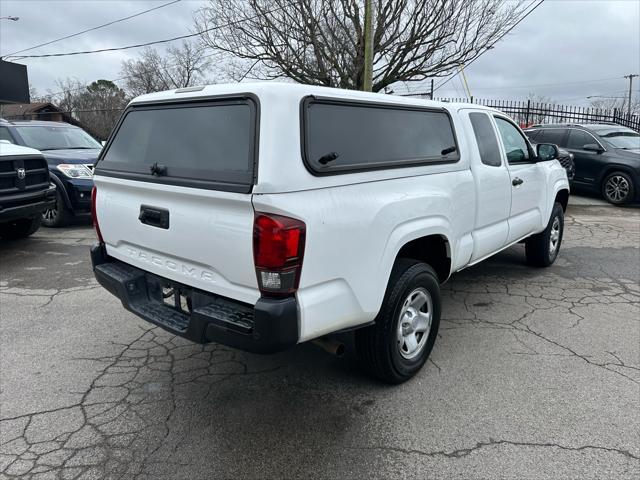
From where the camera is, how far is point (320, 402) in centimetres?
314

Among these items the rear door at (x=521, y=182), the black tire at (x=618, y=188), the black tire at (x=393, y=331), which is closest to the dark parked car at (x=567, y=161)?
the black tire at (x=618, y=188)

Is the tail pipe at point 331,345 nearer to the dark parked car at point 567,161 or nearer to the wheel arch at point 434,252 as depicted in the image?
the wheel arch at point 434,252

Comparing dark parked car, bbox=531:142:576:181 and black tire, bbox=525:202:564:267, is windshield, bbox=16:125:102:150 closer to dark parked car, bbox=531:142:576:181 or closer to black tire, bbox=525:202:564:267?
black tire, bbox=525:202:564:267

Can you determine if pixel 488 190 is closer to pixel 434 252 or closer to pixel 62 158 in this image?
pixel 434 252

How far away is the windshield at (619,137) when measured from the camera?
11.1m

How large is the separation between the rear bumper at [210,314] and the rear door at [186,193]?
8 cm

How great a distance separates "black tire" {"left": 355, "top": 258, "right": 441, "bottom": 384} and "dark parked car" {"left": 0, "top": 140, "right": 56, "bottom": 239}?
5.22 meters

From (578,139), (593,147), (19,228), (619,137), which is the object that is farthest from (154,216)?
(619,137)

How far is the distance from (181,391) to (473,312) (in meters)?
2.75

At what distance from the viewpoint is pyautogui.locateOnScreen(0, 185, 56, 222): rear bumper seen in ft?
20.0

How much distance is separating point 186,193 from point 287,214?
2.22ft

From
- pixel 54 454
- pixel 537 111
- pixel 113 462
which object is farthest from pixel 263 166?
pixel 537 111

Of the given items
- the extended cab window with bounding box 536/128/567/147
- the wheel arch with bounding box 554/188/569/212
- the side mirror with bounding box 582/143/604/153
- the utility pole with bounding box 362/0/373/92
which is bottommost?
the wheel arch with bounding box 554/188/569/212

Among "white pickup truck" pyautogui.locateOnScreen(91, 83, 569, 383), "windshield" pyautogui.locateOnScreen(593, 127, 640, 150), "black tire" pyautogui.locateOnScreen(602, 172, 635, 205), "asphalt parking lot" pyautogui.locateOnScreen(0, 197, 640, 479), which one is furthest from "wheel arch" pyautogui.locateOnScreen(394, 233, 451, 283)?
"windshield" pyautogui.locateOnScreen(593, 127, 640, 150)
